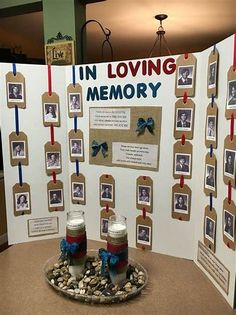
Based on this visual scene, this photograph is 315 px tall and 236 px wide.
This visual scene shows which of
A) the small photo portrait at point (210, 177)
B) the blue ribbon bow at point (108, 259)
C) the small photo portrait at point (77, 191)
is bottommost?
the blue ribbon bow at point (108, 259)

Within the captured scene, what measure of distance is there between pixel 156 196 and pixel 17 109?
691mm

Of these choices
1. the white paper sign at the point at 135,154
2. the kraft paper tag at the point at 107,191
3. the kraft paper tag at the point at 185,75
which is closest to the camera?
the kraft paper tag at the point at 185,75

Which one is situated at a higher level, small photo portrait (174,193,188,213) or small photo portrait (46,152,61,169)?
small photo portrait (46,152,61,169)

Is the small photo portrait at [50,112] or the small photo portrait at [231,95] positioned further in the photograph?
the small photo portrait at [50,112]

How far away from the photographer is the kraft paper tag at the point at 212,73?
39.2 inches

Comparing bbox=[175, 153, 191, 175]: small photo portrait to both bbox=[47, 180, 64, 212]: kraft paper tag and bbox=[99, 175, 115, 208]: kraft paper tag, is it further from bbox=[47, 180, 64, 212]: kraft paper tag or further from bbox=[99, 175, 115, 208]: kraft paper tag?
bbox=[47, 180, 64, 212]: kraft paper tag

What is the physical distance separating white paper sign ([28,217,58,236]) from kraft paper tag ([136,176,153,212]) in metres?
0.42

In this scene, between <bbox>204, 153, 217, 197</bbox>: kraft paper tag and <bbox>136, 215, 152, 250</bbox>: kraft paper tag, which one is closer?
<bbox>204, 153, 217, 197</bbox>: kraft paper tag

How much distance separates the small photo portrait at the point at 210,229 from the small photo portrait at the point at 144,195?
0.25 m

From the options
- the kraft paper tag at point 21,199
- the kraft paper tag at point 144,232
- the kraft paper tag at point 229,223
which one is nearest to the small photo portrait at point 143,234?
the kraft paper tag at point 144,232

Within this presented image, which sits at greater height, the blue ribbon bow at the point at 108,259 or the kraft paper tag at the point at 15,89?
the kraft paper tag at the point at 15,89

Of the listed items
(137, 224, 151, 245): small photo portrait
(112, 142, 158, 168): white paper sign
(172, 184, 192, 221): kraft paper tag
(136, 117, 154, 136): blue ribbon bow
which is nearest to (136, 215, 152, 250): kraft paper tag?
(137, 224, 151, 245): small photo portrait

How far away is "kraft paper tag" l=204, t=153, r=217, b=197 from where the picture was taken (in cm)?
104

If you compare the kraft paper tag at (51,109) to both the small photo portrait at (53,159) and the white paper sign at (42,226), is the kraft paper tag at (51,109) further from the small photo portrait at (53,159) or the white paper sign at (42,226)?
the white paper sign at (42,226)
